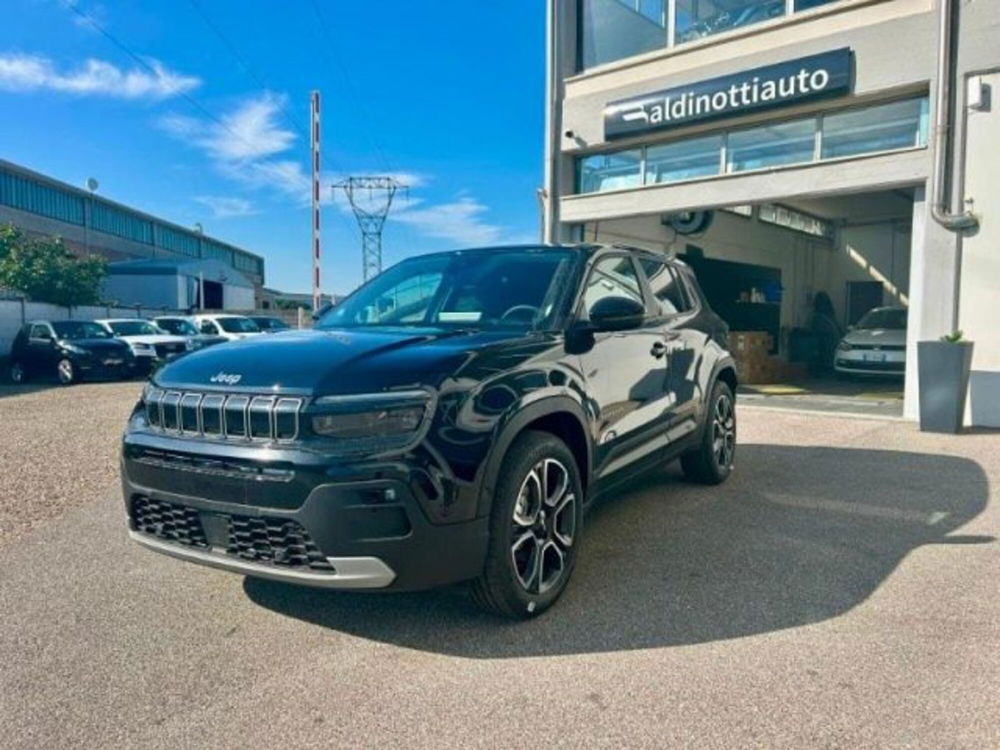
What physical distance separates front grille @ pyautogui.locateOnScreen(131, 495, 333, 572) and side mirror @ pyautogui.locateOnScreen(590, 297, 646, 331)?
1.78 meters

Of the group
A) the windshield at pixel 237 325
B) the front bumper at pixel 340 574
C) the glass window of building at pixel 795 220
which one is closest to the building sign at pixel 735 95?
the glass window of building at pixel 795 220

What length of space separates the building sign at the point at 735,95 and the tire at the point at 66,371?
12.8 meters

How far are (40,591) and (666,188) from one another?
9804 mm

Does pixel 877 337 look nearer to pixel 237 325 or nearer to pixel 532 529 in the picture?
pixel 532 529

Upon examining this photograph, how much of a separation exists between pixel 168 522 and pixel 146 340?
16571mm

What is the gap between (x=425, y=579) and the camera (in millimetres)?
2770

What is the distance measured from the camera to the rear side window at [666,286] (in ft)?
16.1

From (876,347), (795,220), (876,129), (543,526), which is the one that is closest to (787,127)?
(876,129)

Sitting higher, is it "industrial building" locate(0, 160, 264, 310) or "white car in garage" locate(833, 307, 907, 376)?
"industrial building" locate(0, 160, 264, 310)

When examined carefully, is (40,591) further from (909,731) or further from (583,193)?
(583,193)

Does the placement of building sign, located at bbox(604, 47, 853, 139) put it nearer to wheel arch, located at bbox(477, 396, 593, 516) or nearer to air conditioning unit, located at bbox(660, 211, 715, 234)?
air conditioning unit, located at bbox(660, 211, 715, 234)

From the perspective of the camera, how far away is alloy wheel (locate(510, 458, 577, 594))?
3174mm

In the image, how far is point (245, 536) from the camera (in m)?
2.85

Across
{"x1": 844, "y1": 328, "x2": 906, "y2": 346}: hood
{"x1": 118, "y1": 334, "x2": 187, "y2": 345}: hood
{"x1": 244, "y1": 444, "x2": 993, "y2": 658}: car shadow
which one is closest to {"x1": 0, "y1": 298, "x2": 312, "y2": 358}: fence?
{"x1": 118, "y1": 334, "x2": 187, "y2": 345}: hood
